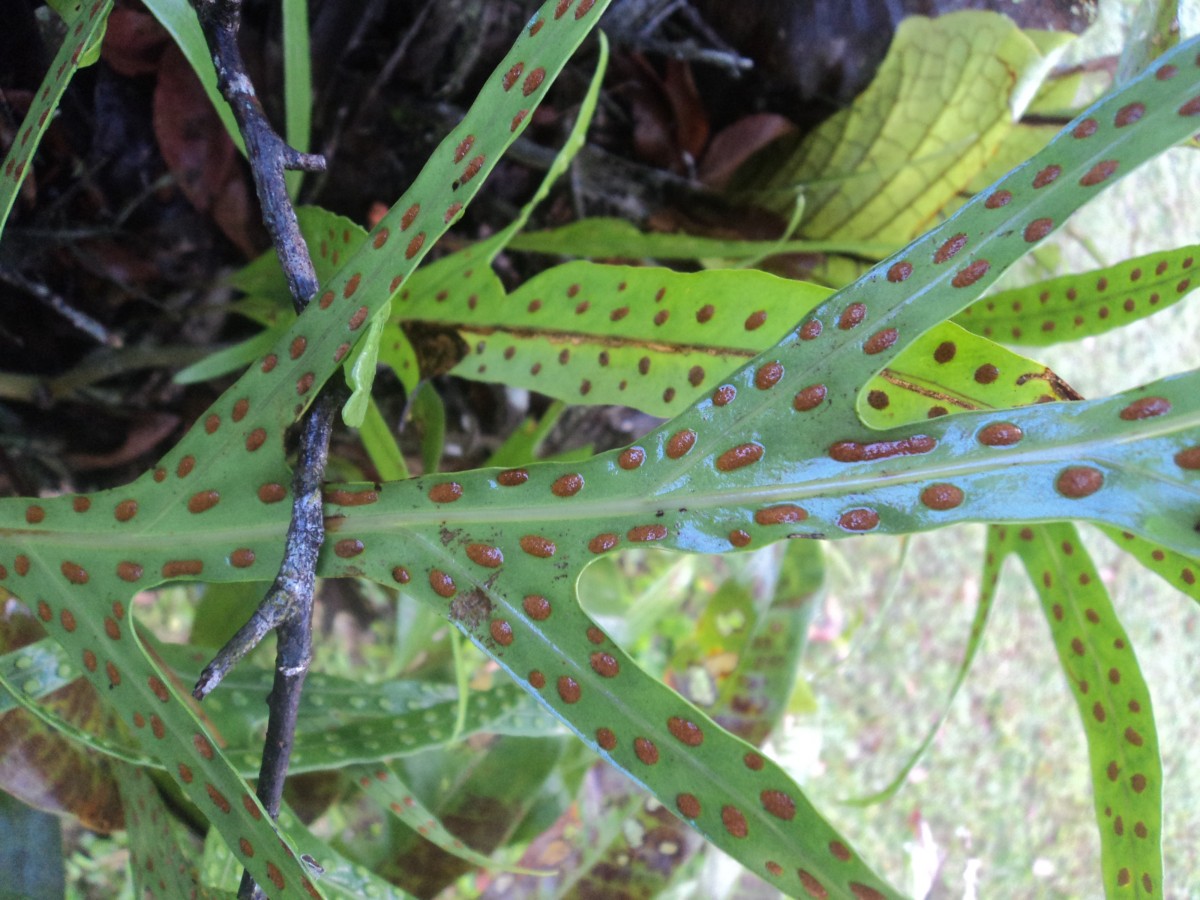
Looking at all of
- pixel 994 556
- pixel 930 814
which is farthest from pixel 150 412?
pixel 930 814

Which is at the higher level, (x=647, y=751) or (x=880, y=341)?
(x=880, y=341)

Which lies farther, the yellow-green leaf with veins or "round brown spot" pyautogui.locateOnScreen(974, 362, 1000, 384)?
the yellow-green leaf with veins

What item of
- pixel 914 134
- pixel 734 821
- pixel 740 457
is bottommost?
pixel 734 821

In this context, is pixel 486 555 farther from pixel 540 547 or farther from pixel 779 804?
pixel 779 804

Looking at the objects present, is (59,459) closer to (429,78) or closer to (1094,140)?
(429,78)

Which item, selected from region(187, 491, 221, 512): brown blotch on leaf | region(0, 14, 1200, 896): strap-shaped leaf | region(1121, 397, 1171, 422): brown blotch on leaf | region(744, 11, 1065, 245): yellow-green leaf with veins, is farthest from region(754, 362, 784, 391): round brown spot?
region(744, 11, 1065, 245): yellow-green leaf with veins

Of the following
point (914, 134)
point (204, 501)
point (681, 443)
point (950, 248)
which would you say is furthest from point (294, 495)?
point (914, 134)

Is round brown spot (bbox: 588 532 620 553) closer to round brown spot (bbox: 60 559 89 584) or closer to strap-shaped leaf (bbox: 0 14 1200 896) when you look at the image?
strap-shaped leaf (bbox: 0 14 1200 896)
